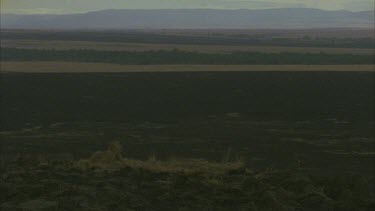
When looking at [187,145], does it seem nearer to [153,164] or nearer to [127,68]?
[153,164]

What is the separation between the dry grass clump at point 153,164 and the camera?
12.3 meters

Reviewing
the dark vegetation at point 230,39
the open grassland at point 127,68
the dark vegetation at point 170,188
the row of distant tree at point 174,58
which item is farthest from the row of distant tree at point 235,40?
the dark vegetation at point 170,188

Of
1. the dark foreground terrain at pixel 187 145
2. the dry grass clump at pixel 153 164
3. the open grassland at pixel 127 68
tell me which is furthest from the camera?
the open grassland at pixel 127 68

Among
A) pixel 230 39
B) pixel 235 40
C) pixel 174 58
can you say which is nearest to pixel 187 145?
→ pixel 174 58

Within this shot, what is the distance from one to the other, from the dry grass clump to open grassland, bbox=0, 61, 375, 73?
82.9ft

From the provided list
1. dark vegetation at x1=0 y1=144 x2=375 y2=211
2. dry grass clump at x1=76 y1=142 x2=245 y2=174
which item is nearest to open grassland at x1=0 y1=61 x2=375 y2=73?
dry grass clump at x1=76 y1=142 x2=245 y2=174

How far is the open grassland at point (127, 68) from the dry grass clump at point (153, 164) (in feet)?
82.9

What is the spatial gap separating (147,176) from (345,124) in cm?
911

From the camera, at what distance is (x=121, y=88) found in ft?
92.5

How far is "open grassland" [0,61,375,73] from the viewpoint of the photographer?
39097 millimetres

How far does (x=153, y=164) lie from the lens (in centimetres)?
1270

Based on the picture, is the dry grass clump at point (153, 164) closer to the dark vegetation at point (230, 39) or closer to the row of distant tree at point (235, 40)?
the dark vegetation at point (230, 39)

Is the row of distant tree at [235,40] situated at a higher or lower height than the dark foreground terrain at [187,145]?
lower

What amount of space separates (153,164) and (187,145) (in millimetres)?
3103
